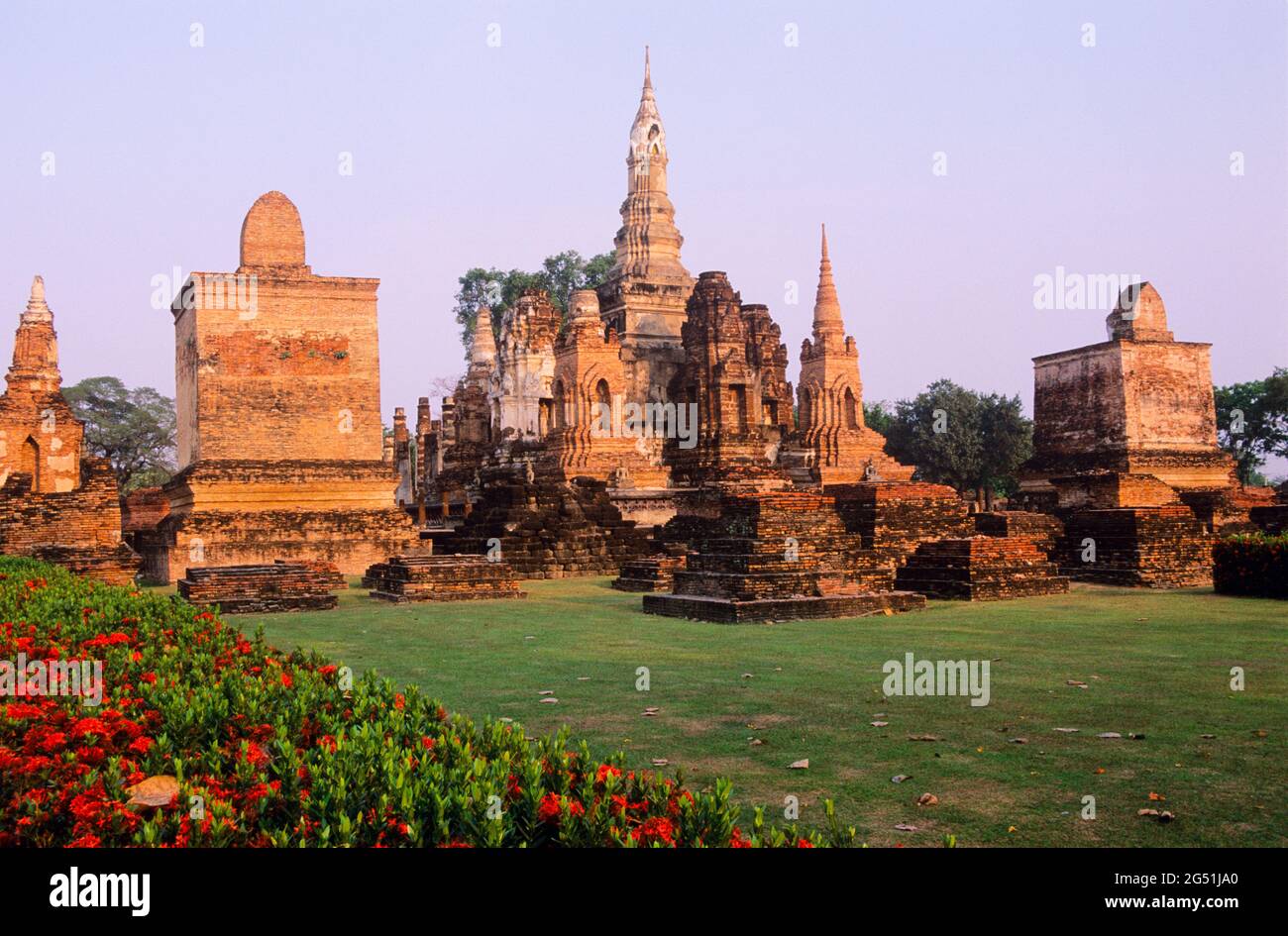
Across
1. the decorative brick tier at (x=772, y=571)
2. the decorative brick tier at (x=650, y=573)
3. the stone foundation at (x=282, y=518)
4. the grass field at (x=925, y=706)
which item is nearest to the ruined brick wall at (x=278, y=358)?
the stone foundation at (x=282, y=518)

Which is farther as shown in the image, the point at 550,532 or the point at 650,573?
the point at 550,532

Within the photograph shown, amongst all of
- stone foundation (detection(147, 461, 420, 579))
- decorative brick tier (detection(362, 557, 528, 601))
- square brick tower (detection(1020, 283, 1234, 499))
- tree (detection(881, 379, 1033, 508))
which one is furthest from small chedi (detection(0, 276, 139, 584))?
tree (detection(881, 379, 1033, 508))

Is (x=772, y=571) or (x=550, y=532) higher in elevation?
(x=550, y=532)

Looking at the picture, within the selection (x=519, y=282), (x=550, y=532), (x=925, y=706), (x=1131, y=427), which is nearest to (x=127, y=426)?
(x=519, y=282)

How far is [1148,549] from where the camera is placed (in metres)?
17.7

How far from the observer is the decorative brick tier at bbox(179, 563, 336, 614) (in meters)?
14.6

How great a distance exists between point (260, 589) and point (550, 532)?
26.1 feet

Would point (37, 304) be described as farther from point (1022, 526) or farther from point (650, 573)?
Result: point (1022, 526)

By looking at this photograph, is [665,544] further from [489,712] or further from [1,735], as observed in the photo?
[1,735]

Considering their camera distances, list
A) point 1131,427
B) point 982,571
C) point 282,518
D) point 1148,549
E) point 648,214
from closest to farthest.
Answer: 1. point 982,571
2. point 1148,549
3. point 282,518
4. point 1131,427
5. point 648,214

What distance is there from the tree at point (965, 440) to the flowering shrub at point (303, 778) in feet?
165

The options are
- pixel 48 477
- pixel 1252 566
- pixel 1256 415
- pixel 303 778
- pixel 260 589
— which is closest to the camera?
pixel 303 778

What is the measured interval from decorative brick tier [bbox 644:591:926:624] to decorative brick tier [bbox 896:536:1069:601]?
4.22 ft
